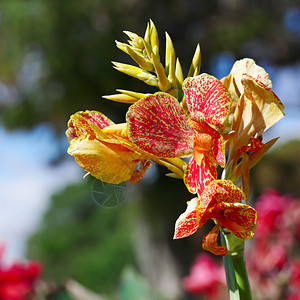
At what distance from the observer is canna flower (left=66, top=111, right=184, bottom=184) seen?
1.24 feet

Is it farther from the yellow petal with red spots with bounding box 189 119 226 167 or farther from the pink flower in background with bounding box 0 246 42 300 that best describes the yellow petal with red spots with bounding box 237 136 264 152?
the pink flower in background with bounding box 0 246 42 300

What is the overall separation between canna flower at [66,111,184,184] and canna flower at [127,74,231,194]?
0.03m

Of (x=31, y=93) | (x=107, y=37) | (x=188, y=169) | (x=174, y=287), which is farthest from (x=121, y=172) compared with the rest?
(x=174, y=287)

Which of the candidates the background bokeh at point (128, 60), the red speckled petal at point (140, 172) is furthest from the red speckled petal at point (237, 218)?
the background bokeh at point (128, 60)

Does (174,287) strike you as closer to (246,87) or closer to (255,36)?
(255,36)

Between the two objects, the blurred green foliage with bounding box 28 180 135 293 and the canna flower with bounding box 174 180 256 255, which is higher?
the canna flower with bounding box 174 180 256 255

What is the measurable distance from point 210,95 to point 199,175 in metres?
0.07

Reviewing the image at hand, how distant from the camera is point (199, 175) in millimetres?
355

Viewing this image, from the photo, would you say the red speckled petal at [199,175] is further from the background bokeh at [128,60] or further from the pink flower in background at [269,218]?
the background bokeh at [128,60]

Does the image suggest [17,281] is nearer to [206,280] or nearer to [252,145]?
[206,280]

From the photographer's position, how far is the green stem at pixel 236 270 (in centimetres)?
35

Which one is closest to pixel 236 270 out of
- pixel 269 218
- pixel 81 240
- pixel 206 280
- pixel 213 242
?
pixel 213 242

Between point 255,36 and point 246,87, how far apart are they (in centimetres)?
419

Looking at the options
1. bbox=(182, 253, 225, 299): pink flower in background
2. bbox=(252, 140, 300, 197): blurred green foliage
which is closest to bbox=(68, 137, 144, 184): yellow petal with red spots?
bbox=(182, 253, 225, 299): pink flower in background
